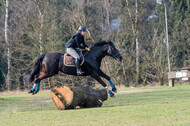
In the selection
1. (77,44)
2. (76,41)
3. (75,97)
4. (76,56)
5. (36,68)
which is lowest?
(75,97)

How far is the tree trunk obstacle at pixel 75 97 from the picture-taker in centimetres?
1215

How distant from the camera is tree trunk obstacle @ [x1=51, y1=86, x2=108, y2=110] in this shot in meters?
12.1

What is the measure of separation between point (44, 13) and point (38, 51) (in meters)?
4.04

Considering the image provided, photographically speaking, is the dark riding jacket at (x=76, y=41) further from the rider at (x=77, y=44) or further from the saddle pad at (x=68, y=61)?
the saddle pad at (x=68, y=61)

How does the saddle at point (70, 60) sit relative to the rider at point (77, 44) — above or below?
below

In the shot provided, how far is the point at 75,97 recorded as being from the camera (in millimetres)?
12125

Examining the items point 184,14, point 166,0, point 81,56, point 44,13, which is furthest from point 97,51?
point 166,0

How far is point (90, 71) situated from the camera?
44.7 ft

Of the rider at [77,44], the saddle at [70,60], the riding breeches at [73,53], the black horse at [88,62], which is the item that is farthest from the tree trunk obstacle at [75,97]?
the riding breeches at [73,53]

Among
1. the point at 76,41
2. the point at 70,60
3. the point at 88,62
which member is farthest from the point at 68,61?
the point at 76,41

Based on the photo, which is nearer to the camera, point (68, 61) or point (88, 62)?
point (88, 62)

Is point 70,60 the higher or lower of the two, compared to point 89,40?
higher

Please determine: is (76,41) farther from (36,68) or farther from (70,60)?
(36,68)

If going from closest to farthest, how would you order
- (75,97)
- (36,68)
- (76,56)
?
(75,97) → (76,56) → (36,68)
